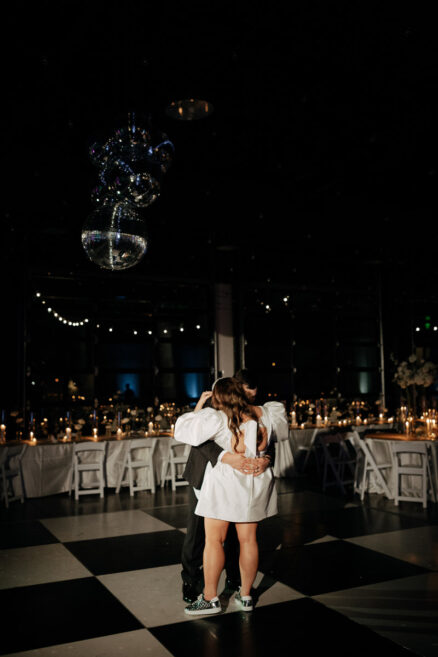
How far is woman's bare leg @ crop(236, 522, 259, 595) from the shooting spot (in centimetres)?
338

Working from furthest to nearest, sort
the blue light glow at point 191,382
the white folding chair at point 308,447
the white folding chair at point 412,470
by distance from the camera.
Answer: the blue light glow at point 191,382 < the white folding chair at point 308,447 < the white folding chair at point 412,470

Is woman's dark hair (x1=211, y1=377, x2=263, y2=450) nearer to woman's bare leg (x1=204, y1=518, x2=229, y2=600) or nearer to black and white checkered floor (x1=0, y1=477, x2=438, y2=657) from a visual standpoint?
woman's bare leg (x1=204, y1=518, x2=229, y2=600)

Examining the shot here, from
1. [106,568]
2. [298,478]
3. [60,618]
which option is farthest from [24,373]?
[60,618]

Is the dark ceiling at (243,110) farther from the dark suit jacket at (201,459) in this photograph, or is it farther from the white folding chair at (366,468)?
the white folding chair at (366,468)

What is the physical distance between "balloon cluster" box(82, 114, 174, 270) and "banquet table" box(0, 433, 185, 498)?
13.9 feet

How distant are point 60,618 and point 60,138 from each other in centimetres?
435

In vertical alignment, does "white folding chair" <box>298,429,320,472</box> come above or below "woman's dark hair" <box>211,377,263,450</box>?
below

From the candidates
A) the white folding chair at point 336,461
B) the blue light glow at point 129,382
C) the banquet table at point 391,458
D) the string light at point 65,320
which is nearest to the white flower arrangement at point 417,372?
the banquet table at point 391,458

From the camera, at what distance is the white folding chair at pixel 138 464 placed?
300 inches

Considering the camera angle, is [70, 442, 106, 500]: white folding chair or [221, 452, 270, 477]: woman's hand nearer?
[221, 452, 270, 477]: woman's hand

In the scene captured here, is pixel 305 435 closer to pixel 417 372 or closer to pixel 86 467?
pixel 417 372

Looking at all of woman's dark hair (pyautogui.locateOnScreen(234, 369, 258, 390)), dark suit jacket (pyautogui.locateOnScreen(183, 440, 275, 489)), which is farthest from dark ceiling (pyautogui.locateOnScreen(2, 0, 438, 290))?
dark suit jacket (pyautogui.locateOnScreen(183, 440, 275, 489))

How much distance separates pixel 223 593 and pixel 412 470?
146 inches

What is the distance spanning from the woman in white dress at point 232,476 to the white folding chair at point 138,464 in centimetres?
433
